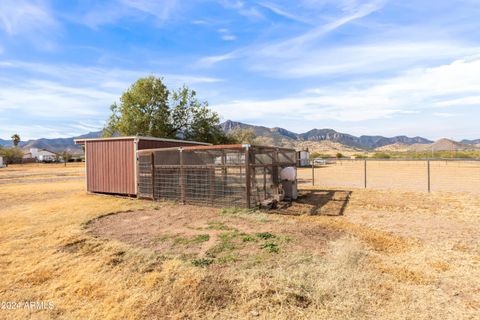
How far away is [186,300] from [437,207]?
8.76 m

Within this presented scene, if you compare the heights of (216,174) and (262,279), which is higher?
(216,174)

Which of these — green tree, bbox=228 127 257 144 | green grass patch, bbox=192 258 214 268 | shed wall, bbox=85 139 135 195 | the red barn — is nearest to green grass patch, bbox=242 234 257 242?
green grass patch, bbox=192 258 214 268

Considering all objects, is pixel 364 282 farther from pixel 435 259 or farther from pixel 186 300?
pixel 186 300

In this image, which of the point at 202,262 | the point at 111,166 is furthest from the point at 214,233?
the point at 111,166

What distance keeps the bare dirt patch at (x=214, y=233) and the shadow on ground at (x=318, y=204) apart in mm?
1189

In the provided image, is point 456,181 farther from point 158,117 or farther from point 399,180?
point 158,117

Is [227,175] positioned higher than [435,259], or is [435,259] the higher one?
[227,175]

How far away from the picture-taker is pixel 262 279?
3.98 metres

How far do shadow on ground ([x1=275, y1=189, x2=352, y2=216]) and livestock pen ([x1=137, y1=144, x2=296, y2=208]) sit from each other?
2.50 ft

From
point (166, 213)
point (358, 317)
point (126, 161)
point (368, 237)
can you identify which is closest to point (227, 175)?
point (166, 213)

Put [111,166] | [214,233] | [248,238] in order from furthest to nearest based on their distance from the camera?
1. [111,166]
2. [214,233]
3. [248,238]

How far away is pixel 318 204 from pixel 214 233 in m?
4.84

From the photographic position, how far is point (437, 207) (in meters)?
9.03

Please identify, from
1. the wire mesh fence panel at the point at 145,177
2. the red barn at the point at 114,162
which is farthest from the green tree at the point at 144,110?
the wire mesh fence panel at the point at 145,177
